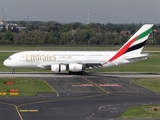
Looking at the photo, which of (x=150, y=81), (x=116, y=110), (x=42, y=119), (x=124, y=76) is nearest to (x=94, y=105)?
(x=116, y=110)

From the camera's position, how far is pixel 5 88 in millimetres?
62094

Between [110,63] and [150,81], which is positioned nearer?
[150,81]

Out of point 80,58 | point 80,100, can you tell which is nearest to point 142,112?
point 80,100

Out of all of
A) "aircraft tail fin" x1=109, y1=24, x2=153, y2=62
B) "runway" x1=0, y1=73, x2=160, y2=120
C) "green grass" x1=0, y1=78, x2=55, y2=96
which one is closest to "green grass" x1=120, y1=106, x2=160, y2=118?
"runway" x1=0, y1=73, x2=160, y2=120

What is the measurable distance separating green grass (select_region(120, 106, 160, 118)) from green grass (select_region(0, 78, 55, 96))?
14281mm

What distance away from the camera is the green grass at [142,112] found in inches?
1752

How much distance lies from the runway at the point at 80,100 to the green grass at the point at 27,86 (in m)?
1.29

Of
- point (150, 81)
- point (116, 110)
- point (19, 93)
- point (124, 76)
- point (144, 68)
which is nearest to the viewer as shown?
point (116, 110)

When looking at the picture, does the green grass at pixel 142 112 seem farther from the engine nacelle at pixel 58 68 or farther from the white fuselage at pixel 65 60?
the white fuselage at pixel 65 60

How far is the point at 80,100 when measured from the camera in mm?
53281

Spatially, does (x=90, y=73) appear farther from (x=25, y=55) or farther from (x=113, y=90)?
(x=113, y=90)

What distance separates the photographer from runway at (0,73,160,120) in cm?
4469

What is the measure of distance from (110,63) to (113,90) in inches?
748

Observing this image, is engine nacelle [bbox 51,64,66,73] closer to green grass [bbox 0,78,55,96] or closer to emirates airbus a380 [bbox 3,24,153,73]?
emirates airbus a380 [bbox 3,24,153,73]
